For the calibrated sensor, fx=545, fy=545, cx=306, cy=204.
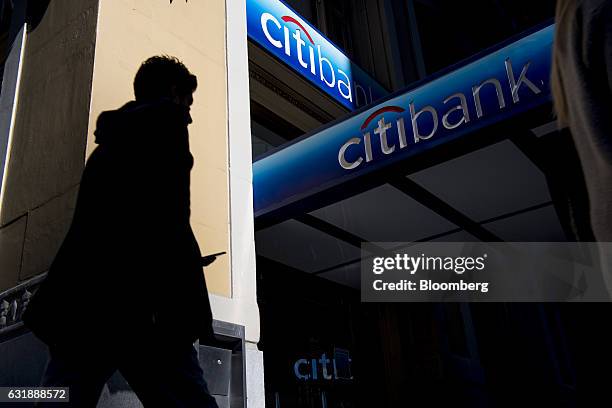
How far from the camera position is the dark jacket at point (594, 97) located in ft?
3.34

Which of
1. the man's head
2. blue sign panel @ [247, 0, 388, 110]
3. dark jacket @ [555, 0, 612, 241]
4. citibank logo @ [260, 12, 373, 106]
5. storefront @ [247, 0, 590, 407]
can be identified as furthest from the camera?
citibank logo @ [260, 12, 373, 106]

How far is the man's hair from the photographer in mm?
2941

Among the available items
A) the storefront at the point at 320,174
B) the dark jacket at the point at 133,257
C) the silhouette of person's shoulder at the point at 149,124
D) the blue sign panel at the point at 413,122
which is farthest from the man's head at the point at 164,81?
the blue sign panel at the point at 413,122

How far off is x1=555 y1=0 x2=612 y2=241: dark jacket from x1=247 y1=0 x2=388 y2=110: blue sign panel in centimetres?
570

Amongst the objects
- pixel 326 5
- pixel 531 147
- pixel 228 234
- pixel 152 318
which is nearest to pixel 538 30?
pixel 531 147

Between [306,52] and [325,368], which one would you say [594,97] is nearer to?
[306,52]

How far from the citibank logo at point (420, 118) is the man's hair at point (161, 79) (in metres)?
2.31

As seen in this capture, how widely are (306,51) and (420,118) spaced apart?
2695 millimetres

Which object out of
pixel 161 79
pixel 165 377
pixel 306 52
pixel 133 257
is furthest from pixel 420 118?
pixel 165 377

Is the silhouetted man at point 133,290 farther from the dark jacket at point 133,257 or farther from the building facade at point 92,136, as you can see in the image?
the building facade at point 92,136

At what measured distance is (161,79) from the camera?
316 centimetres

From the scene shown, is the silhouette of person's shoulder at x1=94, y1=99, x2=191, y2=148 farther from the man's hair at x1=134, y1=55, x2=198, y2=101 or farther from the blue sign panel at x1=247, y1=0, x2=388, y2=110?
the blue sign panel at x1=247, y1=0, x2=388, y2=110

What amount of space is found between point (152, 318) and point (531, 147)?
4.83 meters

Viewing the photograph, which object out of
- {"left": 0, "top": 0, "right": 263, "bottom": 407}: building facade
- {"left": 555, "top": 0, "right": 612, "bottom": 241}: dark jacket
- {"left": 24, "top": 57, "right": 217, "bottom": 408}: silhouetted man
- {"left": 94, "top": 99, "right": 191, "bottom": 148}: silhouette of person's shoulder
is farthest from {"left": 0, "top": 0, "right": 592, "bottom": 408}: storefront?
{"left": 24, "top": 57, "right": 217, "bottom": 408}: silhouetted man
